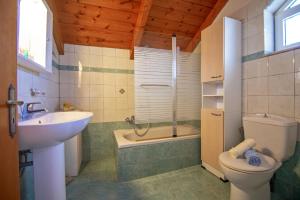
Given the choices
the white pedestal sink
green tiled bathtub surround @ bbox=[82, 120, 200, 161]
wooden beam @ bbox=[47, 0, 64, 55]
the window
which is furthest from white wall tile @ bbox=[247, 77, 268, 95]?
wooden beam @ bbox=[47, 0, 64, 55]

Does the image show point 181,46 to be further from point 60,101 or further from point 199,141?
point 60,101

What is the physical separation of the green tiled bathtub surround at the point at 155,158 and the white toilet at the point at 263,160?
80 cm

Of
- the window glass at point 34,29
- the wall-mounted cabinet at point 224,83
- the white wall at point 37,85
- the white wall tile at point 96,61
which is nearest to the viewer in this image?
the white wall at point 37,85

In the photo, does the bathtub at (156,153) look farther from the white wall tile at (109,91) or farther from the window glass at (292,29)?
the window glass at (292,29)

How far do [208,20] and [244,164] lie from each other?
2204 millimetres

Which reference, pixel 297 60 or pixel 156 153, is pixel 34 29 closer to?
pixel 156 153

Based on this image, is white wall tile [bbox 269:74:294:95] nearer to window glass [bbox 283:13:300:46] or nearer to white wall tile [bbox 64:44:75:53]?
window glass [bbox 283:13:300:46]

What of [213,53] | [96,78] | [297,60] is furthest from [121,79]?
[297,60]

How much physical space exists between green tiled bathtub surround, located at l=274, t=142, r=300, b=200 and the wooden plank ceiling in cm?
198

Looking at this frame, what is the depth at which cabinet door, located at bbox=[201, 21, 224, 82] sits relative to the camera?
1.91 m

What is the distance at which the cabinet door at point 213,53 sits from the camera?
1910 mm

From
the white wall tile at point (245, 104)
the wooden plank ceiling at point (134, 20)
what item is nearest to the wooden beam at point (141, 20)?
the wooden plank ceiling at point (134, 20)

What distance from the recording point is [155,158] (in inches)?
80.7

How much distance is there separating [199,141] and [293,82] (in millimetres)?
1318
